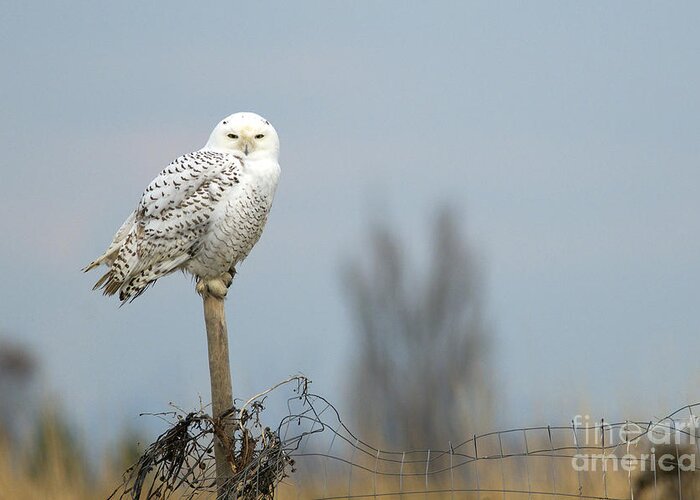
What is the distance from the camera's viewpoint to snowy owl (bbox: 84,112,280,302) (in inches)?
162

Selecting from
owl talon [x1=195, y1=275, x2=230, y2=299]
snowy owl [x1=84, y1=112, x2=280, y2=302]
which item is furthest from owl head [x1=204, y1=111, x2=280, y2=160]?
owl talon [x1=195, y1=275, x2=230, y2=299]

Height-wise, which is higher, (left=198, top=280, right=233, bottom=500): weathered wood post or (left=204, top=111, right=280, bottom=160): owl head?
(left=204, top=111, right=280, bottom=160): owl head

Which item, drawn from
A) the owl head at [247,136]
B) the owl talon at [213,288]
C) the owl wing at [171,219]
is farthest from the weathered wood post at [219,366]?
the owl head at [247,136]

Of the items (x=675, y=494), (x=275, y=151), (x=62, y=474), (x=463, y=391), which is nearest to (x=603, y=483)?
(x=675, y=494)

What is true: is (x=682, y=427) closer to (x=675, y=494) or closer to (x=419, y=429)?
(x=675, y=494)

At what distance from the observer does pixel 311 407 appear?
395cm

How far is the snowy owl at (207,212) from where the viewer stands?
13.5ft

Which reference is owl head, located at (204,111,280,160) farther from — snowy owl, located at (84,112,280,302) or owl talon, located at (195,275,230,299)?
owl talon, located at (195,275,230,299)

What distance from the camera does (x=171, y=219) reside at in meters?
4.12

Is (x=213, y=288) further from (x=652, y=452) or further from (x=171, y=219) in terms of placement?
(x=652, y=452)

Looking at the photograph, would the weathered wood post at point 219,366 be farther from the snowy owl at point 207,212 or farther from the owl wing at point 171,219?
the owl wing at point 171,219

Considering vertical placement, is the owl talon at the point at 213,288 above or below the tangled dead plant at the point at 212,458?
above

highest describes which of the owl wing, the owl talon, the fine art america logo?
the owl wing

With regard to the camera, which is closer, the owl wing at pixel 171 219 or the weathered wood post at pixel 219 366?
the weathered wood post at pixel 219 366
